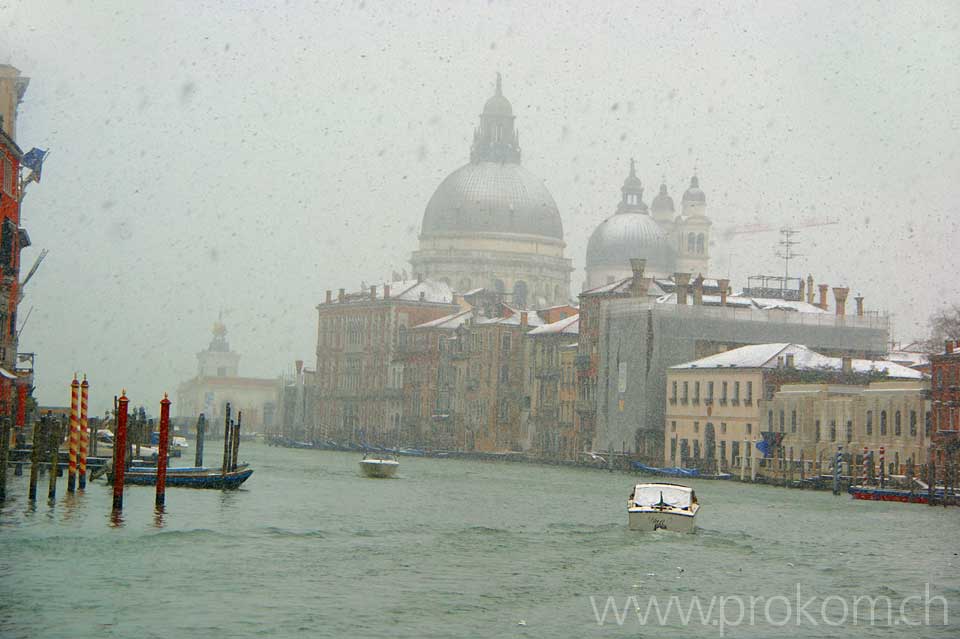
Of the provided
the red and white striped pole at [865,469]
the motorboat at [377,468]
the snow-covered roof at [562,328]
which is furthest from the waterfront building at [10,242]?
the snow-covered roof at [562,328]

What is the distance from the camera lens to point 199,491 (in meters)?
50.9

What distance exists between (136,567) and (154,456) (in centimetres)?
3797

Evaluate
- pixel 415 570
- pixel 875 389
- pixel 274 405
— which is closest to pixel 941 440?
pixel 875 389

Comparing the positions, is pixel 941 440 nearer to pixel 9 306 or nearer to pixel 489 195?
pixel 9 306

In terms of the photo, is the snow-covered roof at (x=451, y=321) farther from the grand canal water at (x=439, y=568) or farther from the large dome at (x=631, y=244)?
the grand canal water at (x=439, y=568)

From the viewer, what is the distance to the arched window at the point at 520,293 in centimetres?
14938

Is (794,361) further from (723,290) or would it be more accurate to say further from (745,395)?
(723,290)

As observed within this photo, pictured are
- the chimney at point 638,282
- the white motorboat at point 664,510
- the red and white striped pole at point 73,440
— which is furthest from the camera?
the chimney at point 638,282

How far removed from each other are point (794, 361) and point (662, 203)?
84.8m

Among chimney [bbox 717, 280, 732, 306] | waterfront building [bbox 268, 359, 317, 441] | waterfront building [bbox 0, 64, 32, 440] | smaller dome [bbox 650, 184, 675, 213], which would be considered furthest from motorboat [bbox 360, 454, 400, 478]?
smaller dome [bbox 650, 184, 675, 213]

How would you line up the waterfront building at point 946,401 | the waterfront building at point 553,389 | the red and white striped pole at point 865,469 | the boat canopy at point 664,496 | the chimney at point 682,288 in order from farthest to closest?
the waterfront building at point 553,389
the chimney at point 682,288
the red and white striped pole at point 865,469
the waterfront building at point 946,401
the boat canopy at point 664,496

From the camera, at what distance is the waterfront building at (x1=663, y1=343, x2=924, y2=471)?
7400 cm

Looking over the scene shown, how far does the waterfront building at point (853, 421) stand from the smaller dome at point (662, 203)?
281ft

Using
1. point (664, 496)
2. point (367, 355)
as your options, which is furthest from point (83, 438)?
point (367, 355)
